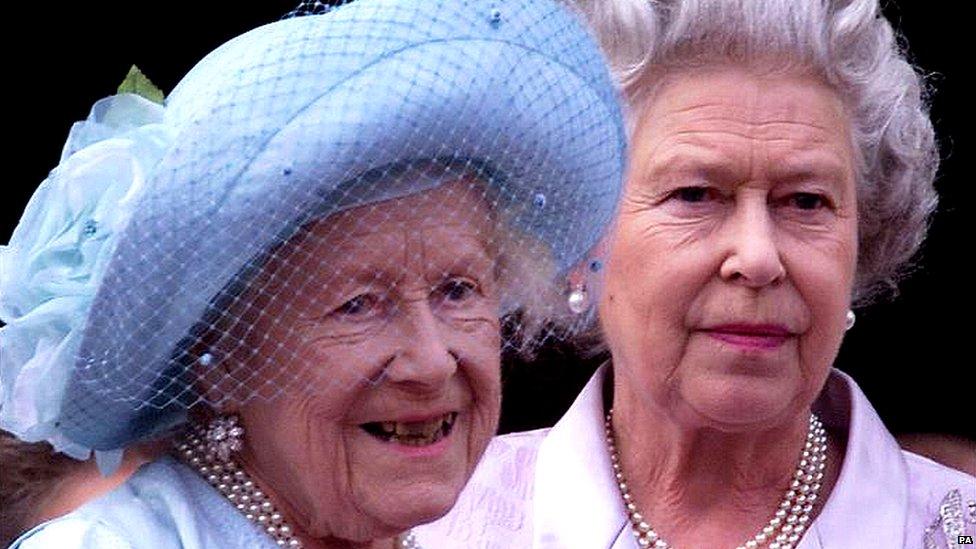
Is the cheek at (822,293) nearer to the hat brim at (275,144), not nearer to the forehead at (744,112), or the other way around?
the forehead at (744,112)

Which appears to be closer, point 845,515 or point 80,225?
point 80,225

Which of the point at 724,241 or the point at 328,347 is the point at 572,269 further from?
the point at 724,241

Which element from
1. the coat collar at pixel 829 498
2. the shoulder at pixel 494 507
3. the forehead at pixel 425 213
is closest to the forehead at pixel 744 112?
the coat collar at pixel 829 498

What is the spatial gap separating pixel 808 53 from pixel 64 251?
1.44m

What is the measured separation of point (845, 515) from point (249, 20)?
188cm

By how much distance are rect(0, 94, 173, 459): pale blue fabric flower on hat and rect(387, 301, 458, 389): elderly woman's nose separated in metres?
0.35

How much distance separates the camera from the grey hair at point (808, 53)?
10.7 feet

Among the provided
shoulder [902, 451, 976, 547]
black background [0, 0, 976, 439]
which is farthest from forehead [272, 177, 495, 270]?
black background [0, 0, 976, 439]

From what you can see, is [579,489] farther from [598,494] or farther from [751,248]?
[751,248]

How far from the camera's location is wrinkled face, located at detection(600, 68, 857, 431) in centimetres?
320

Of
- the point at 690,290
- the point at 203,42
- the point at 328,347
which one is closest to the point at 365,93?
the point at 328,347

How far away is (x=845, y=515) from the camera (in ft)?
10.7

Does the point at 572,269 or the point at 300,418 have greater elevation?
the point at 572,269

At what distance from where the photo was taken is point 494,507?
3.38 m
